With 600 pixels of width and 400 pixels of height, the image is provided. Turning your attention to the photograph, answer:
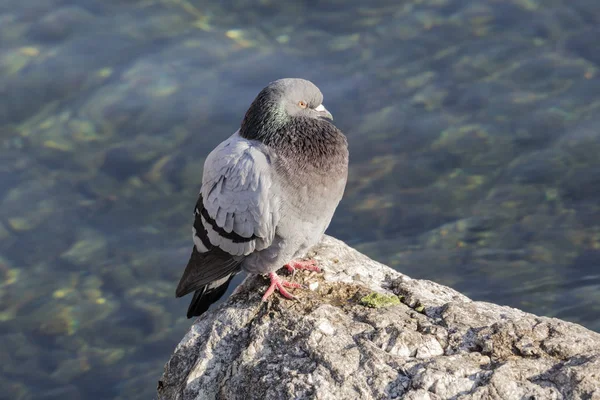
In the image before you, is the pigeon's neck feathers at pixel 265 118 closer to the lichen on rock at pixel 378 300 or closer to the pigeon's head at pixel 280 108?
the pigeon's head at pixel 280 108

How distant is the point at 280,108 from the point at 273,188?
60cm

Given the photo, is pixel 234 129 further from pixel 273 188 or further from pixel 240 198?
pixel 273 188

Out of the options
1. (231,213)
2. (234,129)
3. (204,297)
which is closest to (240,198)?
(231,213)

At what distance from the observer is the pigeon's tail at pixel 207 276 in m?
5.52

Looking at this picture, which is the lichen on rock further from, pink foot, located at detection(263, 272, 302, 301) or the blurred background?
the blurred background

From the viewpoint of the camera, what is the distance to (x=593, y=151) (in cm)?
920

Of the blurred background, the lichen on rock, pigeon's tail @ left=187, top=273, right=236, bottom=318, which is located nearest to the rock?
the lichen on rock

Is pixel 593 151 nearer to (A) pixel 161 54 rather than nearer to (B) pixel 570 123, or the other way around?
(B) pixel 570 123

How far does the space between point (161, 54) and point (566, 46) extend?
5.44 m

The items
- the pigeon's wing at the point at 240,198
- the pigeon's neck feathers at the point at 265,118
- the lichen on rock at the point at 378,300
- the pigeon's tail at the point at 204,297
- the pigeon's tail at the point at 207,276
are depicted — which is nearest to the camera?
the lichen on rock at the point at 378,300

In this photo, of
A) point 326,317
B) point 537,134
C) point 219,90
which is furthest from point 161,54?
point 326,317

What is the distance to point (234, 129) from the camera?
380 inches

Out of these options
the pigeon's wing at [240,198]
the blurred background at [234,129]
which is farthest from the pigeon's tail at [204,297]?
the blurred background at [234,129]

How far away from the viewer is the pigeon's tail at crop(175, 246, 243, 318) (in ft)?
18.1
